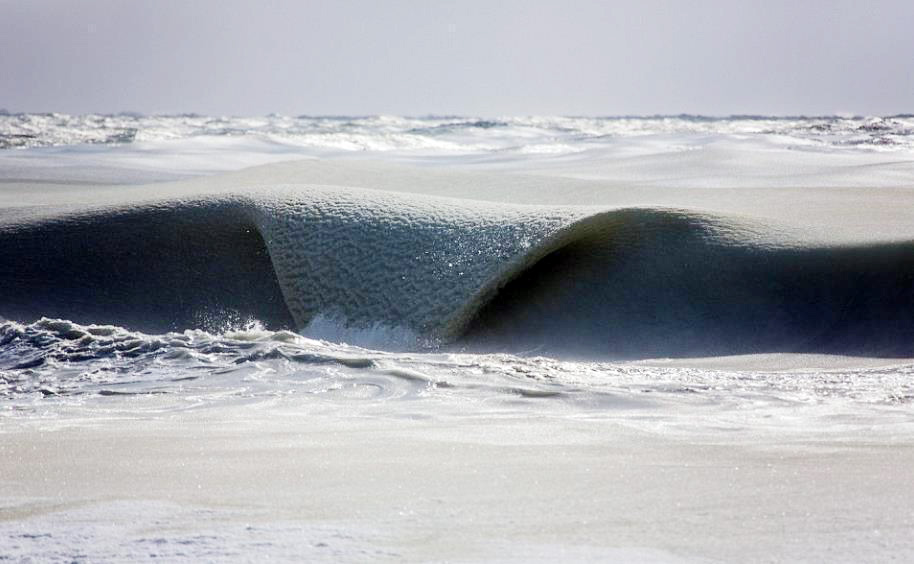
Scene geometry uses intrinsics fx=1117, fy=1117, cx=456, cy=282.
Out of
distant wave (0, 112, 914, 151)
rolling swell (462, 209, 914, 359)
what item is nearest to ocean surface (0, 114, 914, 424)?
rolling swell (462, 209, 914, 359)

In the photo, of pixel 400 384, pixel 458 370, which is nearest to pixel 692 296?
pixel 458 370

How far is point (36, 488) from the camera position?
6.42 ft

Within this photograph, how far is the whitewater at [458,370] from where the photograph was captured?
5.67ft

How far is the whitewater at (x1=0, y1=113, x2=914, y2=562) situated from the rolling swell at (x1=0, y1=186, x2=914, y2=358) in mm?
13

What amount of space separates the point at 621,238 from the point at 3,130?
58.3ft

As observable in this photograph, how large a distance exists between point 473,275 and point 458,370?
127cm

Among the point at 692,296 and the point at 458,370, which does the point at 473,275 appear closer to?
the point at 692,296

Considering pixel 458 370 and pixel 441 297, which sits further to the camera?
pixel 441 297

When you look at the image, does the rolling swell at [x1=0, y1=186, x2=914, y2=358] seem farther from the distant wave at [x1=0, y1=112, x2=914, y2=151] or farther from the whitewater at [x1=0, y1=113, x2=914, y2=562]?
the distant wave at [x1=0, y1=112, x2=914, y2=151]

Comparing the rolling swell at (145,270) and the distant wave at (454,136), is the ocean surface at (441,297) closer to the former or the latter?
the rolling swell at (145,270)

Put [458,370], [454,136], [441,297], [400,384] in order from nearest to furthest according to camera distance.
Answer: [400,384] → [458,370] → [441,297] → [454,136]

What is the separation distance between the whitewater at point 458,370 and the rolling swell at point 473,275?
0.04 ft

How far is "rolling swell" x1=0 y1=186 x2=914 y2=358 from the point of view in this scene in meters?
4.34

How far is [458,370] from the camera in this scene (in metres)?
3.20
